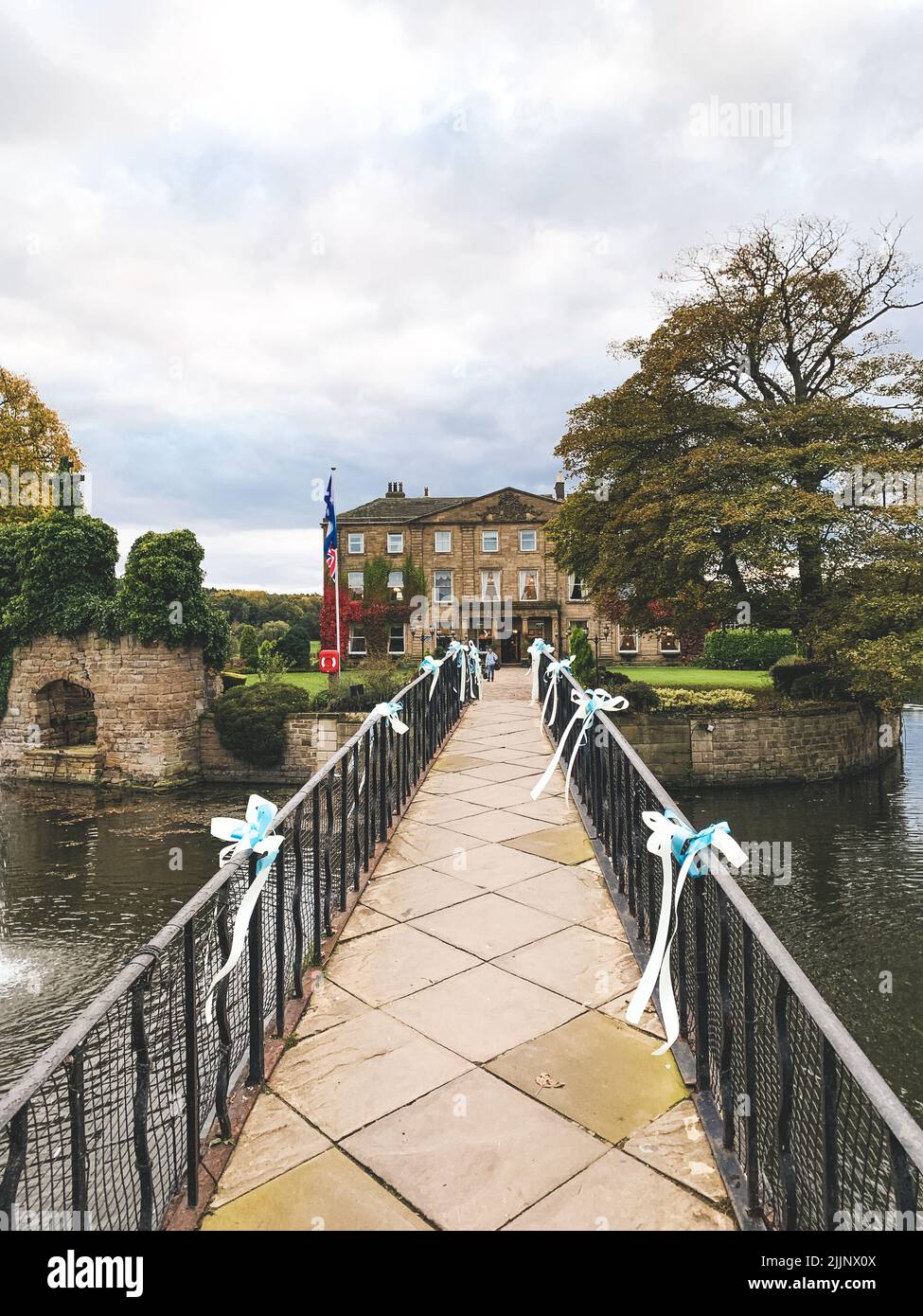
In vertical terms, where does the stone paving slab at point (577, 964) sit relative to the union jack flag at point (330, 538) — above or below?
below

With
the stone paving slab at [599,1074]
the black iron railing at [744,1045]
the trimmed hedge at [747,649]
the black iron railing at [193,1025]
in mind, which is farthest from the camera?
the trimmed hedge at [747,649]

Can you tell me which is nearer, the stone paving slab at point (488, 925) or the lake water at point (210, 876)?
the stone paving slab at point (488, 925)

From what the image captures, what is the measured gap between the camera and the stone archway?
22.0 m

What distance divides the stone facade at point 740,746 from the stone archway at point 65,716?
55.0 feet

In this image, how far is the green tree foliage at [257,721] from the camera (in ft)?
68.1

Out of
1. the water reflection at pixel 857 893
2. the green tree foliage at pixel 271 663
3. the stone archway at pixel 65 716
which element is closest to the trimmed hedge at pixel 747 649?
the water reflection at pixel 857 893

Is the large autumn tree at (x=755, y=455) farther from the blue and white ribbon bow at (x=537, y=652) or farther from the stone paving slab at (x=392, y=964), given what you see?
the stone paving slab at (x=392, y=964)

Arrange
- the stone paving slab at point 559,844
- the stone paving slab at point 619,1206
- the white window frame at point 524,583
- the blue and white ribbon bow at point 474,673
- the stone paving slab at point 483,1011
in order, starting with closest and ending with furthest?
the stone paving slab at point 619,1206 < the stone paving slab at point 483,1011 < the stone paving slab at point 559,844 < the blue and white ribbon bow at point 474,673 < the white window frame at point 524,583

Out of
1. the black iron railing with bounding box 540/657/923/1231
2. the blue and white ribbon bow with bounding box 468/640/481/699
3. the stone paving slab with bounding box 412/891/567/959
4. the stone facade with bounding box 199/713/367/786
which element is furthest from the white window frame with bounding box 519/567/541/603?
the stone paving slab with bounding box 412/891/567/959

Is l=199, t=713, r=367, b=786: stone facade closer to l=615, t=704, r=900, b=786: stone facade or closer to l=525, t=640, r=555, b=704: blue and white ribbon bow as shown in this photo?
l=525, t=640, r=555, b=704: blue and white ribbon bow

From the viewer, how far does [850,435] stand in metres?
18.6

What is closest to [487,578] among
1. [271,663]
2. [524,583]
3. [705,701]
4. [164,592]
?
[524,583]
